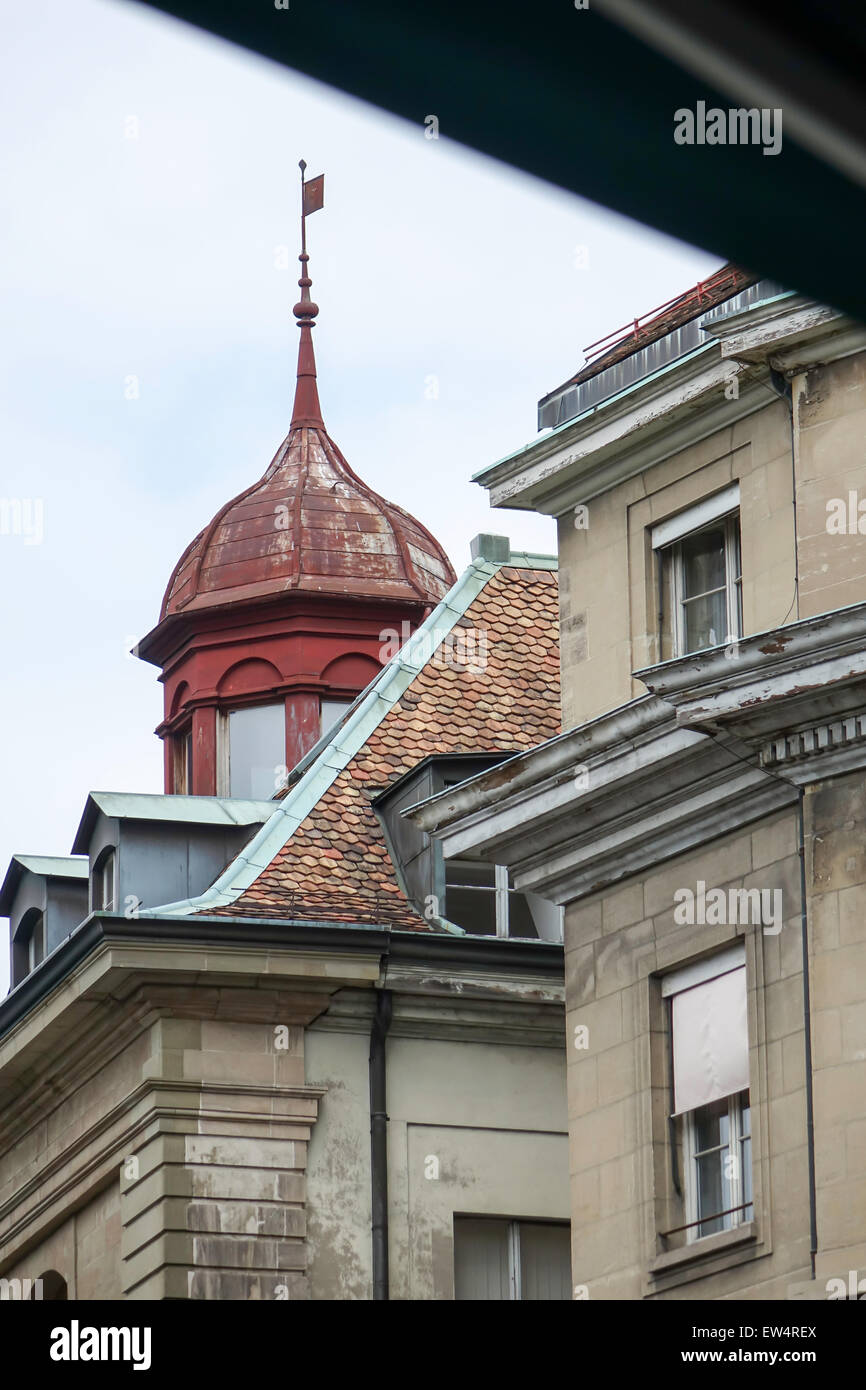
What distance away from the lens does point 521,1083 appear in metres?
23.2

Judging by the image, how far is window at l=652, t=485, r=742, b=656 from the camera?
18.0 m

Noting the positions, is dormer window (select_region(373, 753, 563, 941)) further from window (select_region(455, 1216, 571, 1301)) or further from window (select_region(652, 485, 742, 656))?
window (select_region(652, 485, 742, 656))

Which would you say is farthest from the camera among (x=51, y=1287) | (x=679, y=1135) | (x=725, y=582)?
(x=51, y=1287)

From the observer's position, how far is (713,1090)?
1702 centimetres

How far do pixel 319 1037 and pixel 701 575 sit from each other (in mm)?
6936

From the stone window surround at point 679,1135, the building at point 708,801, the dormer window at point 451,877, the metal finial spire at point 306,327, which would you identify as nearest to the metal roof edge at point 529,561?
the dormer window at point 451,877

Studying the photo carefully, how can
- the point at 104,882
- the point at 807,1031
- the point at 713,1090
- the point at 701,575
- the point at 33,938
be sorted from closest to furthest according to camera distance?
1. the point at 807,1031
2. the point at 713,1090
3. the point at 701,575
4. the point at 104,882
5. the point at 33,938

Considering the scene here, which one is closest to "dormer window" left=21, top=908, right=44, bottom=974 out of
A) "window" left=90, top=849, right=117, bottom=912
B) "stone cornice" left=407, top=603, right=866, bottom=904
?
"window" left=90, top=849, right=117, bottom=912

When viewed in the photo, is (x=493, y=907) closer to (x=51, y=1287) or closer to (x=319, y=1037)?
(x=319, y=1037)

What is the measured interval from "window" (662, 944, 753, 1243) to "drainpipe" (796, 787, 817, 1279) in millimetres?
941

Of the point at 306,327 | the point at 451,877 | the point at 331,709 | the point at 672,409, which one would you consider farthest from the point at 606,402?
the point at 306,327

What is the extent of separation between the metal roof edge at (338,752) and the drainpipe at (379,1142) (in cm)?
192

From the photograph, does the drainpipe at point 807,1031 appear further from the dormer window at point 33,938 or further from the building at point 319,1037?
the dormer window at point 33,938
